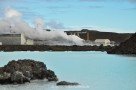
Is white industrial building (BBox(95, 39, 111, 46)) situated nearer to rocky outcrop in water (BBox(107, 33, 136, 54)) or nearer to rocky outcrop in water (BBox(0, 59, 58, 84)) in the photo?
rocky outcrop in water (BBox(107, 33, 136, 54))

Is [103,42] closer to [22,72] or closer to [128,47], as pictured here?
[128,47]

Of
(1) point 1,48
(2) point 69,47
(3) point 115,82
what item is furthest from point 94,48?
(3) point 115,82

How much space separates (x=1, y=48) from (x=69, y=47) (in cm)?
2684

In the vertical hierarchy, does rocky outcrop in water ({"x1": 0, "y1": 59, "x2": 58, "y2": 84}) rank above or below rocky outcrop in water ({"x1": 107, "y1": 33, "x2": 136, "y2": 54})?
above

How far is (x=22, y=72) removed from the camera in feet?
77.3

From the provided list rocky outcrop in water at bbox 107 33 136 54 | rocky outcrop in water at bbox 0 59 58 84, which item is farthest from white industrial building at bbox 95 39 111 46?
rocky outcrop in water at bbox 0 59 58 84

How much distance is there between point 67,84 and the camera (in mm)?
23062

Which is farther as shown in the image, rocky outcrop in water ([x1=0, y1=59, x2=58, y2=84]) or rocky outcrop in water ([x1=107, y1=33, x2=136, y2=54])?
rocky outcrop in water ([x1=107, y1=33, x2=136, y2=54])

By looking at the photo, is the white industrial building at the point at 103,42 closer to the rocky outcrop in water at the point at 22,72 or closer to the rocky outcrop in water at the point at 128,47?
the rocky outcrop in water at the point at 128,47

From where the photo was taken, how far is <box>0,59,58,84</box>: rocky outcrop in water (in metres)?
23.0

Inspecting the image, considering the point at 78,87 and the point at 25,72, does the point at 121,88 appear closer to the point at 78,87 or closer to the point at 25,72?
the point at 78,87

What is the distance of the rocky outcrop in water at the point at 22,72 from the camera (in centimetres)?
2295

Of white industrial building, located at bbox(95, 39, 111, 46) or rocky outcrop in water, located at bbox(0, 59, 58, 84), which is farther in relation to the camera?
white industrial building, located at bbox(95, 39, 111, 46)

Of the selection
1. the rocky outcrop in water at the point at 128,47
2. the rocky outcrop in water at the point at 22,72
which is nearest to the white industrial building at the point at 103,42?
the rocky outcrop in water at the point at 128,47
